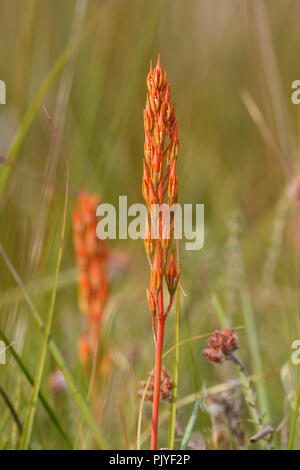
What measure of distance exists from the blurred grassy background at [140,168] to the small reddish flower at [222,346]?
102 millimetres

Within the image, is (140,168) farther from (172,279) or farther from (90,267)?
(172,279)

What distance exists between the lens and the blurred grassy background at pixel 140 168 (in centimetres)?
91

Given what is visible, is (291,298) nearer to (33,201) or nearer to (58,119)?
(58,119)

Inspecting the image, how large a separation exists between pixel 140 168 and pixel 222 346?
133 cm

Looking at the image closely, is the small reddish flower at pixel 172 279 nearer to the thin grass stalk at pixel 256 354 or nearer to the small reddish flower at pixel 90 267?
the thin grass stalk at pixel 256 354

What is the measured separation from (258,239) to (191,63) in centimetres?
91

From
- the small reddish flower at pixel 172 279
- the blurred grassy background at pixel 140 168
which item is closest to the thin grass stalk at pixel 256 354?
the blurred grassy background at pixel 140 168

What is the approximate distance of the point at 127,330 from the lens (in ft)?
3.84

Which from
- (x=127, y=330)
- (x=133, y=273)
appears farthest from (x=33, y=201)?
(x=127, y=330)

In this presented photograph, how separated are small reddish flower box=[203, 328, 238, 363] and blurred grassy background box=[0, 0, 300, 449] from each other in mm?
102

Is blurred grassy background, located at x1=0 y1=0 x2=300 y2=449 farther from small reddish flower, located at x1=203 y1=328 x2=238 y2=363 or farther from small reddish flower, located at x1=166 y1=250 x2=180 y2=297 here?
small reddish flower, located at x1=166 y1=250 x2=180 y2=297

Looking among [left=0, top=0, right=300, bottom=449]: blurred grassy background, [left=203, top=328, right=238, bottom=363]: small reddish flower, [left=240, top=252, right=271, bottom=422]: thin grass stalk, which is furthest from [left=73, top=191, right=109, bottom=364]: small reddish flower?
[left=203, top=328, right=238, bottom=363]: small reddish flower

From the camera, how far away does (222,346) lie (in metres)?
0.54

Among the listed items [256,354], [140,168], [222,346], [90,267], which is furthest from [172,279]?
[140,168]
